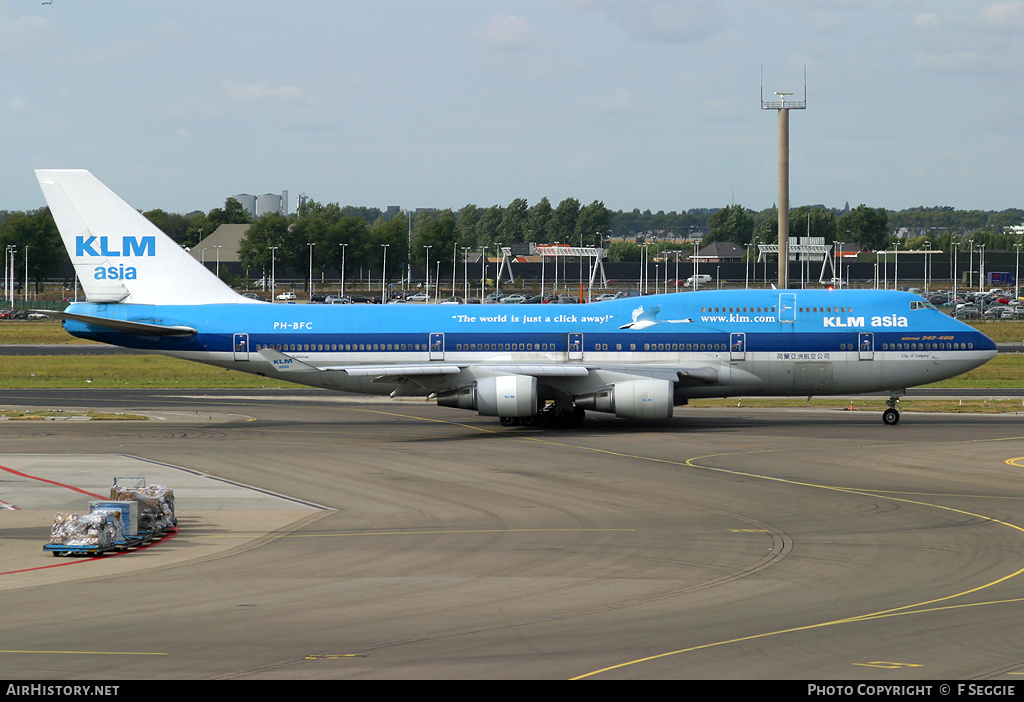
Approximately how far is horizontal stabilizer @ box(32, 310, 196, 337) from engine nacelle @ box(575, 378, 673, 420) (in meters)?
18.0

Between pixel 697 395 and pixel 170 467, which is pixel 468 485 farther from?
pixel 697 395

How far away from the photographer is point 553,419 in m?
45.5

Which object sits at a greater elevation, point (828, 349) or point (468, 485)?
point (828, 349)

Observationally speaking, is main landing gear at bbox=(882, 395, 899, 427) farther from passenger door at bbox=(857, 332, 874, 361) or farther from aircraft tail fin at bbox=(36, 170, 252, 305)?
aircraft tail fin at bbox=(36, 170, 252, 305)

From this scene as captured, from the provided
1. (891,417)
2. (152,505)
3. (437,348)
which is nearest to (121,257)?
(437,348)

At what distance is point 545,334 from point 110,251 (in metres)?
19.1

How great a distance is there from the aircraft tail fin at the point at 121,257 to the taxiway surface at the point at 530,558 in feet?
22.3

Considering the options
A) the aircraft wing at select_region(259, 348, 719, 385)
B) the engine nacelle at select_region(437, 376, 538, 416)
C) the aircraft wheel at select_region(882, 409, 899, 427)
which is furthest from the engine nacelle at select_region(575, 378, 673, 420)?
the aircraft wheel at select_region(882, 409, 899, 427)

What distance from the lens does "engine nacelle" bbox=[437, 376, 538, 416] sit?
42.3 metres

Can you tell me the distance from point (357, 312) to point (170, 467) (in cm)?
1434

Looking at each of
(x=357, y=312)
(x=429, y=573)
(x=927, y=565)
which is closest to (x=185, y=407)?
(x=357, y=312)

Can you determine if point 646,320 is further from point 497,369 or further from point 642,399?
point 497,369

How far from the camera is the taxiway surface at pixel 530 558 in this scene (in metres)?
14.6

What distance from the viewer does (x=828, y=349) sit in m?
44.8
